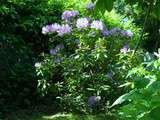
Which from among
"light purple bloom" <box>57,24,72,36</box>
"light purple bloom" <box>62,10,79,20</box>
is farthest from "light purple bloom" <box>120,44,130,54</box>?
"light purple bloom" <box>62,10,79,20</box>

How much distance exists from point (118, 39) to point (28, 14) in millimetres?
1843

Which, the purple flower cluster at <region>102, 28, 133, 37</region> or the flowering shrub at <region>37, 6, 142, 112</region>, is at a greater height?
the purple flower cluster at <region>102, 28, 133, 37</region>

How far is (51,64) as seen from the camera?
7.36m

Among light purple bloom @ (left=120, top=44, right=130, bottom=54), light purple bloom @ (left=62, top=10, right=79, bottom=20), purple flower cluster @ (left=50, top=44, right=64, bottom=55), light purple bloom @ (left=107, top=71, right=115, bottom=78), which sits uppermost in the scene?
light purple bloom @ (left=62, top=10, right=79, bottom=20)

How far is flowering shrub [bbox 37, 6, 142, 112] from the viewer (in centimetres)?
704

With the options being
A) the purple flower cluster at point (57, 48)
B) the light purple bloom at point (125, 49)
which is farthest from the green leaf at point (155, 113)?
the purple flower cluster at point (57, 48)

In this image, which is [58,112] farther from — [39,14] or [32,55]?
[39,14]

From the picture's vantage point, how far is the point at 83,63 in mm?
7086

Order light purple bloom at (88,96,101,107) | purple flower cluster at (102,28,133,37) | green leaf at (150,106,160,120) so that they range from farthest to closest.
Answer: purple flower cluster at (102,28,133,37) < light purple bloom at (88,96,101,107) < green leaf at (150,106,160,120)

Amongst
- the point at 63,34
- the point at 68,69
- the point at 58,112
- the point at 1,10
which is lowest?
the point at 58,112

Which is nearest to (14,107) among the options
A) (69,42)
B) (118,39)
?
(69,42)

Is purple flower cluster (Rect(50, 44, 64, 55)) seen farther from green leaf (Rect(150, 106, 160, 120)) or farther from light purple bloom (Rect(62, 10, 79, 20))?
green leaf (Rect(150, 106, 160, 120))

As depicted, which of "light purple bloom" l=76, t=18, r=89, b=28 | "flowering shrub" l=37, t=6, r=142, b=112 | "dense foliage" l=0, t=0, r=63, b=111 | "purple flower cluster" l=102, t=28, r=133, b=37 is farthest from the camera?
"dense foliage" l=0, t=0, r=63, b=111

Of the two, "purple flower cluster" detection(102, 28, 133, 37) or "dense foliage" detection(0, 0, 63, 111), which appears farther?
"dense foliage" detection(0, 0, 63, 111)
